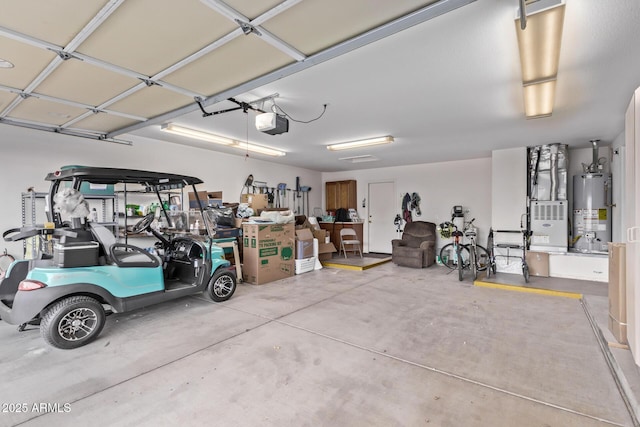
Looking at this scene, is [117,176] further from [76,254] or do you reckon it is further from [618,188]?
[618,188]

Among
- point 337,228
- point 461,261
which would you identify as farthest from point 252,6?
point 337,228

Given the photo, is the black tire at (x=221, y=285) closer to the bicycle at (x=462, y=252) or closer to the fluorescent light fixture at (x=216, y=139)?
the fluorescent light fixture at (x=216, y=139)

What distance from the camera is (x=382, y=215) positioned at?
8.33 m

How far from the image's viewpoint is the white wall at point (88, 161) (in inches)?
149

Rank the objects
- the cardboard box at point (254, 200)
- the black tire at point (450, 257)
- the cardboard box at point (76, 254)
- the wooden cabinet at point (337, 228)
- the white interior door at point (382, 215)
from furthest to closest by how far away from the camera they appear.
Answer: the wooden cabinet at point (337, 228), the white interior door at point (382, 215), the black tire at point (450, 257), the cardboard box at point (254, 200), the cardboard box at point (76, 254)

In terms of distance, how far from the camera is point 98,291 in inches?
110

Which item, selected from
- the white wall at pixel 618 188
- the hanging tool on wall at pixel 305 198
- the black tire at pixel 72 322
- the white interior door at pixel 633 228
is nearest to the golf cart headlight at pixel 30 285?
the black tire at pixel 72 322

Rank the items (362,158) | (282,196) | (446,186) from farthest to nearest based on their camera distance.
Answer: (282,196) → (446,186) → (362,158)

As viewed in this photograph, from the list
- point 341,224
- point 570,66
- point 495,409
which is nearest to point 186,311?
point 495,409

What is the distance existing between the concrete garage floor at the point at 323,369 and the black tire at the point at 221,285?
0.21 m

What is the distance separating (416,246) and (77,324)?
6.08 metres

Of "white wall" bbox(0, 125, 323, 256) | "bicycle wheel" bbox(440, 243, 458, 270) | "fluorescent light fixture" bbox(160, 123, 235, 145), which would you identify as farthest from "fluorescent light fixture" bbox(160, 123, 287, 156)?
"bicycle wheel" bbox(440, 243, 458, 270)

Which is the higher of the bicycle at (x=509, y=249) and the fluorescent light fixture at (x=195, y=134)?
→ the fluorescent light fixture at (x=195, y=134)

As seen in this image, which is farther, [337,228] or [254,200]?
[337,228]
